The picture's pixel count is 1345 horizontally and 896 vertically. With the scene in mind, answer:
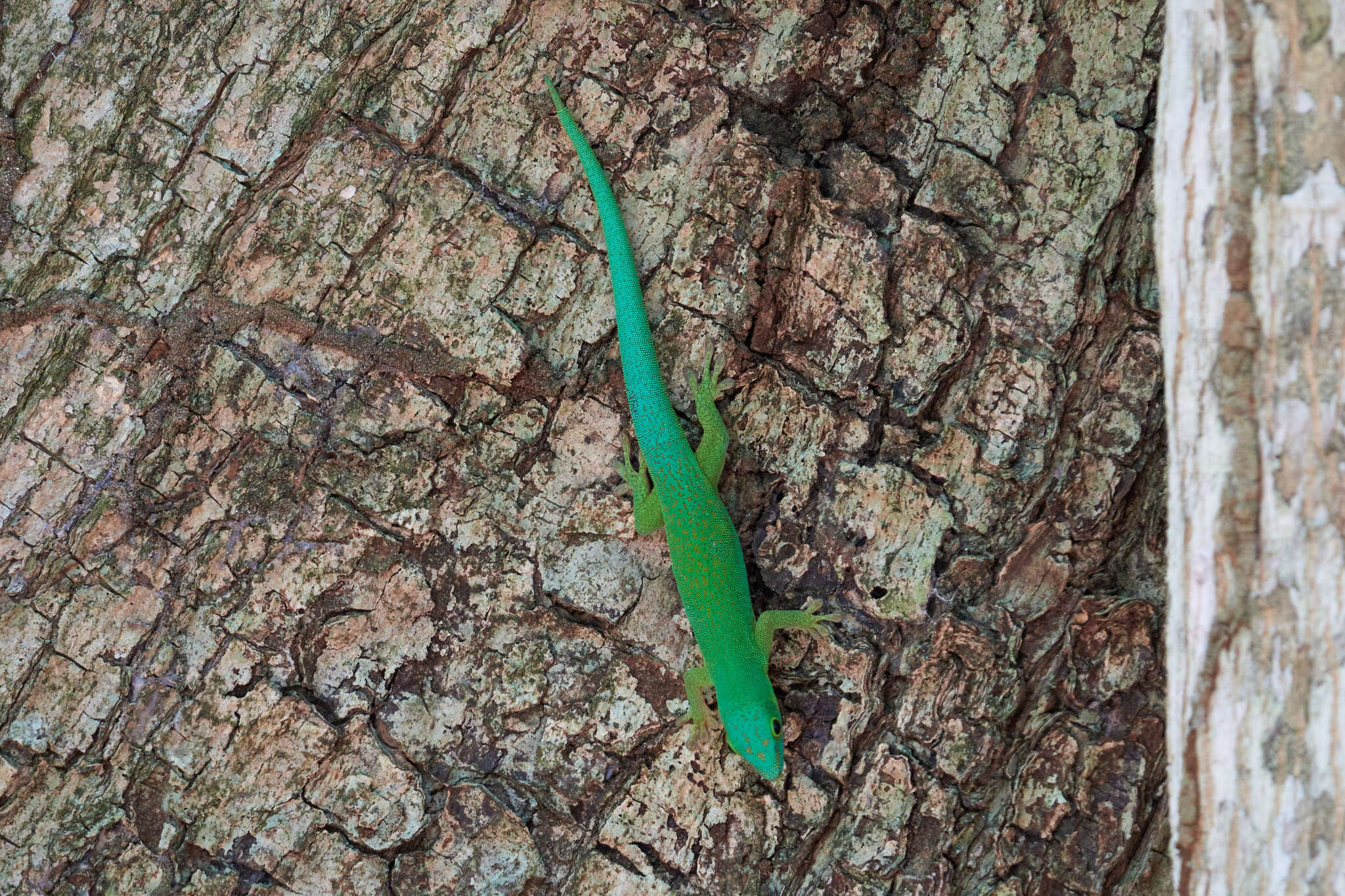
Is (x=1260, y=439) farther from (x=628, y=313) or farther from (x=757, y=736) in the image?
(x=628, y=313)

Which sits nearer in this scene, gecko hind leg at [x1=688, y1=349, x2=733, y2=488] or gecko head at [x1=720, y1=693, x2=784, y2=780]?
gecko head at [x1=720, y1=693, x2=784, y2=780]

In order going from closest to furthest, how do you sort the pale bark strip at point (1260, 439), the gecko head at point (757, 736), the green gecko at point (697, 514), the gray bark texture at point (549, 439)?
the pale bark strip at point (1260, 439) → the gray bark texture at point (549, 439) → the gecko head at point (757, 736) → the green gecko at point (697, 514)

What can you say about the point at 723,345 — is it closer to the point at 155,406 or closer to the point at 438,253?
the point at 438,253

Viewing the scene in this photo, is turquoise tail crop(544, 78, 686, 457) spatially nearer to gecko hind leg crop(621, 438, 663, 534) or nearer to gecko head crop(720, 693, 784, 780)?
gecko hind leg crop(621, 438, 663, 534)

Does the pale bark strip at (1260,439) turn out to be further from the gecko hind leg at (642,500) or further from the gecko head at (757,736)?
the gecko hind leg at (642,500)

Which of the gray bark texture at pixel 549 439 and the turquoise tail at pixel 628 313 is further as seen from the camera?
the turquoise tail at pixel 628 313

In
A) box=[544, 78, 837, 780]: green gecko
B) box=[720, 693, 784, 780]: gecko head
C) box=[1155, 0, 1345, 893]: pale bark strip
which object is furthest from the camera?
box=[544, 78, 837, 780]: green gecko

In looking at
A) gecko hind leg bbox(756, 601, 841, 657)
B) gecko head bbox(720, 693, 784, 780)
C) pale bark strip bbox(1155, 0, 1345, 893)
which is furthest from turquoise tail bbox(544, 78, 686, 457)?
pale bark strip bbox(1155, 0, 1345, 893)

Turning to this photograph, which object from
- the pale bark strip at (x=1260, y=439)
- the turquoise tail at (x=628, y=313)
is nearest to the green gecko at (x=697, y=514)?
the turquoise tail at (x=628, y=313)
